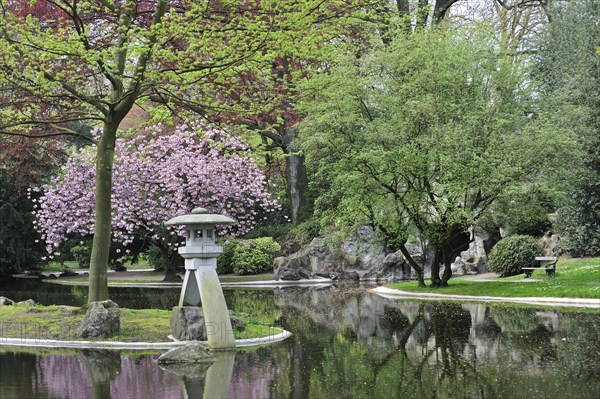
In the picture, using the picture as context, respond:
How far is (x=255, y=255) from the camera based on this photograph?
35.6 meters

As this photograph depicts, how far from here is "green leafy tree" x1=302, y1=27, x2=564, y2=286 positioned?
22.2m

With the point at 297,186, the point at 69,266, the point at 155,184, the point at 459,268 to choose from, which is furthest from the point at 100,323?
the point at 69,266

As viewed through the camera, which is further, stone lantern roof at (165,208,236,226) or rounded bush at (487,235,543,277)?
rounded bush at (487,235,543,277)

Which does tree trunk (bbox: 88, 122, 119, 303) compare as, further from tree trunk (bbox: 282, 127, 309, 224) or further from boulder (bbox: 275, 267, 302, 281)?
tree trunk (bbox: 282, 127, 309, 224)

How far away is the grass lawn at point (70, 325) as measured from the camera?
14.4 metres

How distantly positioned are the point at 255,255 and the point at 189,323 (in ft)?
72.0

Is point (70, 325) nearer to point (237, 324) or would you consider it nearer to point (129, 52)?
point (237, 324)

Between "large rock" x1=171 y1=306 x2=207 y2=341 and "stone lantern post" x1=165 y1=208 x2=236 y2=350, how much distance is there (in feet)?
0.50

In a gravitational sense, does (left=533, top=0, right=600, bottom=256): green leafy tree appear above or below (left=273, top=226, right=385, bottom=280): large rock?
above

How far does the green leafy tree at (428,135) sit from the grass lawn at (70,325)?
8.39m

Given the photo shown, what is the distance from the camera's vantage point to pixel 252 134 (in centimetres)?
2039

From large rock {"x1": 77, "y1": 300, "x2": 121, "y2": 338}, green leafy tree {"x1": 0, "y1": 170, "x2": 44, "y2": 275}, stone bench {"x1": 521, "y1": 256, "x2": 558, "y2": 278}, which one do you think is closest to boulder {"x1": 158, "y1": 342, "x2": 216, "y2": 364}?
large rock {"x1": 77, "y1": 300, "x2": 121, "y2": 338}

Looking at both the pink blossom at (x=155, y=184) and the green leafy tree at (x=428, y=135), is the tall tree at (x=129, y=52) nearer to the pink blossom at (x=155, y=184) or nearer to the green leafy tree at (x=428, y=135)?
the green leafy tree at (x=428, y=135)

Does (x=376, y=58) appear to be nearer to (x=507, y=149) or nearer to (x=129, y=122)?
(x=507, y=149)
